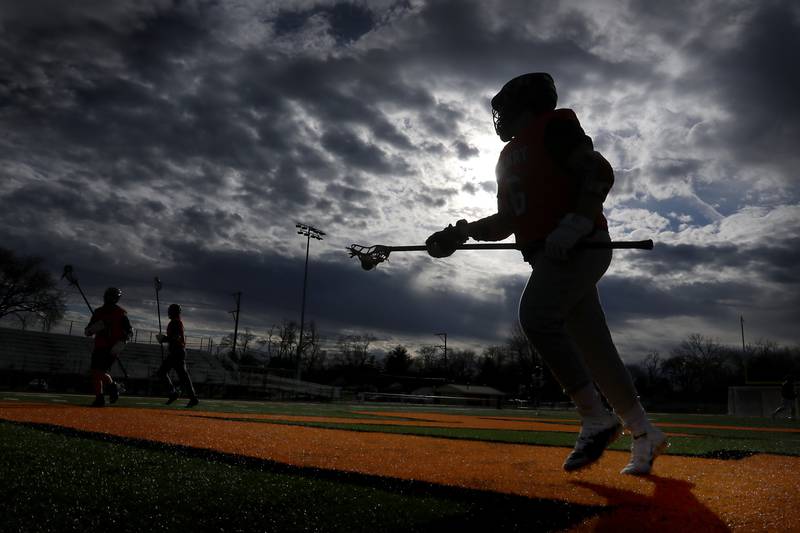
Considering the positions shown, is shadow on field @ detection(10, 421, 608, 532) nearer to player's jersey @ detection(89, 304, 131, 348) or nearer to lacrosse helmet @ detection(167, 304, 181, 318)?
player's jersey @ detection(89, 304, 131, 348)

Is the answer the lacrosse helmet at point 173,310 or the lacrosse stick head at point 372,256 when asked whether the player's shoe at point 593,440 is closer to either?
the lacrosse stick head at point 372,256

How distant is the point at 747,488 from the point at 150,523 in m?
2.54

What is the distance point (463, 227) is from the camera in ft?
12.3

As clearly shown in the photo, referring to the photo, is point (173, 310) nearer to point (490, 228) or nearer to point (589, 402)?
point (490, 228)

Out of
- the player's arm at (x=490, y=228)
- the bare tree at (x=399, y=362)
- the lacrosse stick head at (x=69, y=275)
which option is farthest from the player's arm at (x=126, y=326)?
the bare tree at (x=399, y=362)

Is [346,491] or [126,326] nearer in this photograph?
[346,491]

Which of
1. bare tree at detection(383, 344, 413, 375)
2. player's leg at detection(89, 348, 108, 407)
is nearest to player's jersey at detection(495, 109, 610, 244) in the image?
player's leg at detection(89, 348, 108, 407)

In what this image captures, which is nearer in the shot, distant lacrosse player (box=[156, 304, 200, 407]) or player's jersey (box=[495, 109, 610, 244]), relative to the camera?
player's jersey (box=[495, 109, 610, 244])

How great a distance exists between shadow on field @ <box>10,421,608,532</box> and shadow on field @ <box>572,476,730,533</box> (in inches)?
3.6

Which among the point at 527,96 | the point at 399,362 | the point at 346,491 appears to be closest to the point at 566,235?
the point at 527,96

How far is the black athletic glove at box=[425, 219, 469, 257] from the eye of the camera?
3719mm

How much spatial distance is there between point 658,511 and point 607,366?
3.81 ft

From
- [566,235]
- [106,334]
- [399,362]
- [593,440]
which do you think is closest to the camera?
[566,235]

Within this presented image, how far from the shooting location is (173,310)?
34.7 ft
